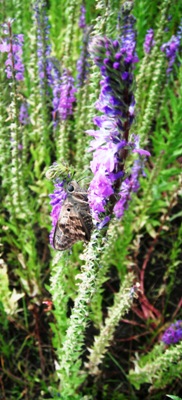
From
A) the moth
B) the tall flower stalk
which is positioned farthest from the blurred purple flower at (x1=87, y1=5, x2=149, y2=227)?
the tall flower stalk

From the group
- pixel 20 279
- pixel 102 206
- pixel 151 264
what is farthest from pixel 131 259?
pixel 102 206

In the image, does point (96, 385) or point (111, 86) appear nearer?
point (111, 86)

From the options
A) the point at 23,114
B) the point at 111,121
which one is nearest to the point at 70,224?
the point at 111,121

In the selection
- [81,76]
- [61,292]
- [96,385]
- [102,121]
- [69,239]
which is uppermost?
[81,76]

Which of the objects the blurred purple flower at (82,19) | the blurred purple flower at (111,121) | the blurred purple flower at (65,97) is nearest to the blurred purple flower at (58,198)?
the blurred purple flower at (111,121)

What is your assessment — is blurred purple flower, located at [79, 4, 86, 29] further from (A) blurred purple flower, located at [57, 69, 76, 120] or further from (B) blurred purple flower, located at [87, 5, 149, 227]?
(B) blurred purple flower, located at [87, 5, 149, 227]

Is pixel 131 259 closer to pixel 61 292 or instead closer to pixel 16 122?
pixel 61 292

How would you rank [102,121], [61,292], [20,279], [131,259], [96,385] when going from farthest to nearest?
[131,259]
[20,279]
[96,385]
[61,292]
[102,121]

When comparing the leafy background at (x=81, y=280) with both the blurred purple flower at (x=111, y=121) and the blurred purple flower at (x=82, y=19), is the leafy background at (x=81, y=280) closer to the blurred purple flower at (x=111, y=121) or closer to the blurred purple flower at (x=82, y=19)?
the blurred purple flower at (x=82, y=19)

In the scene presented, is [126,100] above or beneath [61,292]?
above
